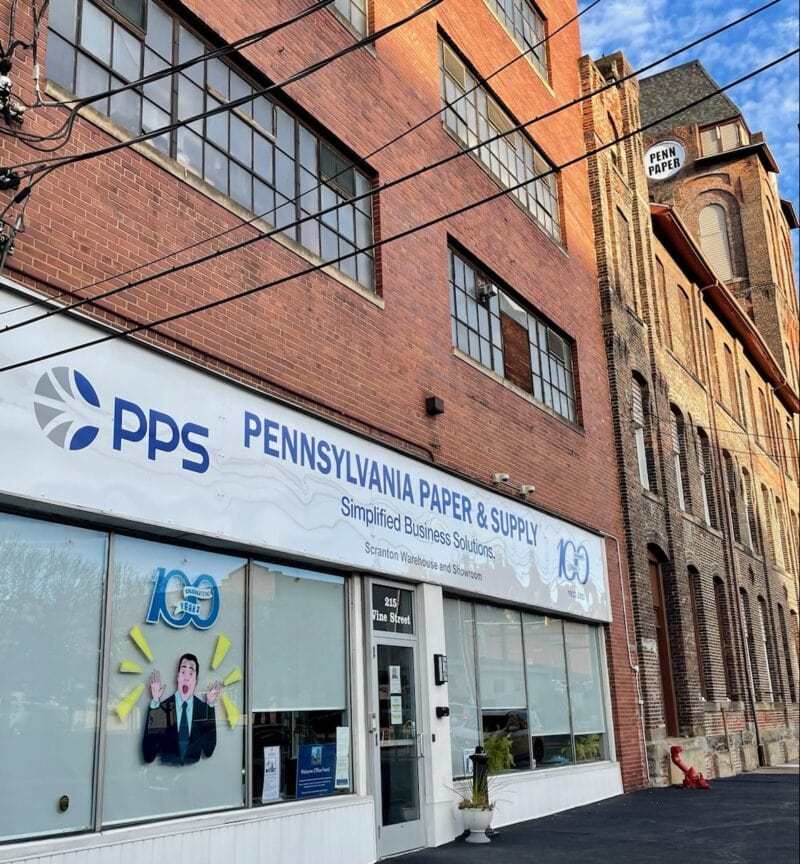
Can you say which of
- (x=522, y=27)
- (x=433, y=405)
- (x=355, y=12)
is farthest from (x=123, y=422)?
(x=522, y=27)

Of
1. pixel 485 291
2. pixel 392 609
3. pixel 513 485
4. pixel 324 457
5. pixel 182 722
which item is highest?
pixel 485 291

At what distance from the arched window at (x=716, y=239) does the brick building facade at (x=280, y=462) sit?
2984 cm

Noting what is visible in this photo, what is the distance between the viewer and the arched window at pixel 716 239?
42938 millimetres

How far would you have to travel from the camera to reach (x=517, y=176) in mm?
16672

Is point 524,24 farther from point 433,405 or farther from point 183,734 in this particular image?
point 183,734

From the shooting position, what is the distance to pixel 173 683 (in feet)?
25.9

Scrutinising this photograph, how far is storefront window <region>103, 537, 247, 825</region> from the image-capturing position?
24.2ft

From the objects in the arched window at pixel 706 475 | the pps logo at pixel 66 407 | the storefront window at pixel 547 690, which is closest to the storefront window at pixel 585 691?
the storefront window at pixel 547 690

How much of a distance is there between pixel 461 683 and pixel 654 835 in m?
2.87

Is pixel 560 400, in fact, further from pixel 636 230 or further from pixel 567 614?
pixel 636 230

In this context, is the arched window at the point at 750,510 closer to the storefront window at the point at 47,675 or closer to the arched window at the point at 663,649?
the arched window at the point at 663,649

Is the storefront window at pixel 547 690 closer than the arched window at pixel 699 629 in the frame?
Yes

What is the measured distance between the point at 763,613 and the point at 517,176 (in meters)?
17.7

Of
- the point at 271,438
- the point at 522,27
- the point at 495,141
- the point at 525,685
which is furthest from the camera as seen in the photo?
the point at 522,27
